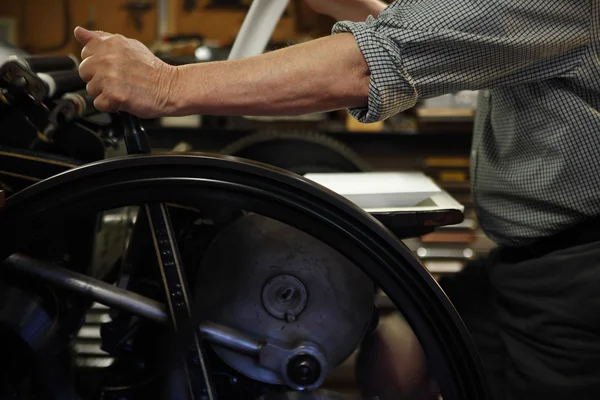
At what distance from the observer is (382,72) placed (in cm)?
74

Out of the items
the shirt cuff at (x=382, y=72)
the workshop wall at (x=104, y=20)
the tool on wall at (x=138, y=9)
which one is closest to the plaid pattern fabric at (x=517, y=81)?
the shirt cuff at (x=382, y=72)

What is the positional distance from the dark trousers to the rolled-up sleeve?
29cm

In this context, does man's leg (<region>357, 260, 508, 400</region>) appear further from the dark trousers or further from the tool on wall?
the tool on wall

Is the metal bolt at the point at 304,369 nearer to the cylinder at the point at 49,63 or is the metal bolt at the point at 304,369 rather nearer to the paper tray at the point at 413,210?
the paper tray at the point at 413,210

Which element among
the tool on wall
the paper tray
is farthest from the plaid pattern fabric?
the tool on wall

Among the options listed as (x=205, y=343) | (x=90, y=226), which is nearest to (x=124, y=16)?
(x=90, y=226)

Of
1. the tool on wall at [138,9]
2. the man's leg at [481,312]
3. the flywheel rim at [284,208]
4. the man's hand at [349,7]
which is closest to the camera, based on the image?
the flywheel rim at [284,208]

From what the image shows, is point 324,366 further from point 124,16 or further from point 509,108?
point 124,16

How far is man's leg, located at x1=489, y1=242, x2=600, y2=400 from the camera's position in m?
0.85

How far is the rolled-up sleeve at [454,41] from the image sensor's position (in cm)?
74

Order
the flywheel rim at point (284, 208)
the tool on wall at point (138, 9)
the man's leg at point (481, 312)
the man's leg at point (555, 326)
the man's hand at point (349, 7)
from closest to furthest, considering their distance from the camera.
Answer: the flywheel rim at point (284, 208)
the man's leg at point (555, 326)
the man's leg at point (481, 312)
the man's hand at point (349, 7)
the tool on wall at point (138, 9)

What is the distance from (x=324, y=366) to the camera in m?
0.76

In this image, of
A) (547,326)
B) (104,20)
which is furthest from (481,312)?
(104,20)

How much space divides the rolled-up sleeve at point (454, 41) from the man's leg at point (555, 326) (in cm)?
29
